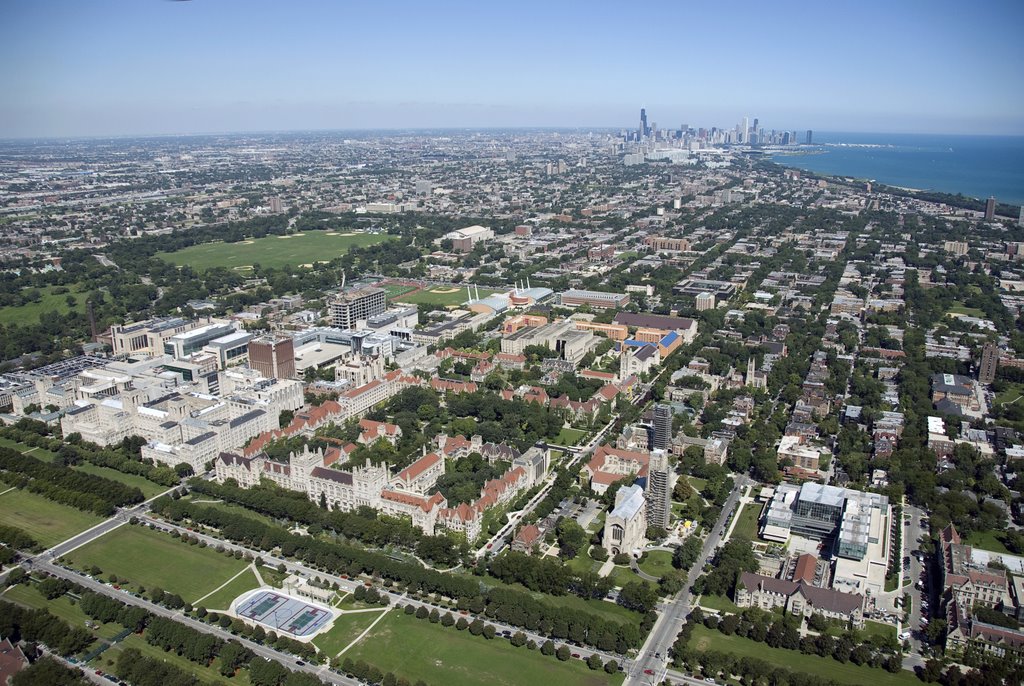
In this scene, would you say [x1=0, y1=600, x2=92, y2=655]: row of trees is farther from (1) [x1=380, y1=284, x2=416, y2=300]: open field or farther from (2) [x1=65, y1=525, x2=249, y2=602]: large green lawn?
(1) [x1=380, y1=284, x2=416, y2=300]: open field

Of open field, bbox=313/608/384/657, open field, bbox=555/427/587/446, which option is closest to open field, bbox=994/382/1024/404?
open field, bbox=555/427/587/446

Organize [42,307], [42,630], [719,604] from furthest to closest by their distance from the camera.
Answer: [42,307] < [719,604] < [42,630]

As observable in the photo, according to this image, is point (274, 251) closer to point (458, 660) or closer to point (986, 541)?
point (458, 660)

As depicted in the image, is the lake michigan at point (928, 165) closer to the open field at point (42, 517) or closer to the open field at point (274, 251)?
the open field at point (274, 251)

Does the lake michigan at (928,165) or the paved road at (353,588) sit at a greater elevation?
the lake michigan at (928,165)

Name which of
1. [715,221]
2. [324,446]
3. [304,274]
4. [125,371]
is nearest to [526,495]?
[324,446]

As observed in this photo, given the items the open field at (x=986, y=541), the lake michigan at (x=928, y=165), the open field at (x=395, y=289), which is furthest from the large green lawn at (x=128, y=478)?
the lake michigan at (x=928, y=165)

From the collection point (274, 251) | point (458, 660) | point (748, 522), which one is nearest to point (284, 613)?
point (458, 660)
